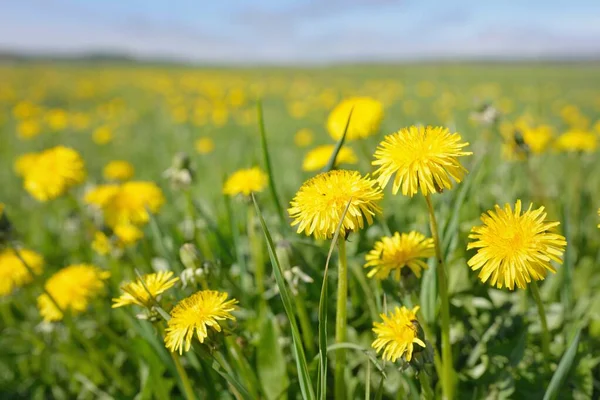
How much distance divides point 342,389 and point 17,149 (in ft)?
24.0

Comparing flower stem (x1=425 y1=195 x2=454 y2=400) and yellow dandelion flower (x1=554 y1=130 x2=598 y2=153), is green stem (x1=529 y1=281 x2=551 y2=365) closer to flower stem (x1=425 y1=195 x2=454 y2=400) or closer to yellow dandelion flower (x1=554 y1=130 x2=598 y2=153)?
flower stem (x1=425 y1=195 x2=454 y2=400)

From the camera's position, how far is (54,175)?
89.7 inches

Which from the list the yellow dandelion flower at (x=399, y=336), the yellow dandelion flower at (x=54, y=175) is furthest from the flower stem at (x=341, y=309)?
the yellow dandelion flower at (x=54, y=175)

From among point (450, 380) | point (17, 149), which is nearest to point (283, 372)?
point (450, 380)

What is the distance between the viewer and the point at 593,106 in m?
7.83

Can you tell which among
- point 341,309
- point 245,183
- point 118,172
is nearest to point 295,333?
point 341,309

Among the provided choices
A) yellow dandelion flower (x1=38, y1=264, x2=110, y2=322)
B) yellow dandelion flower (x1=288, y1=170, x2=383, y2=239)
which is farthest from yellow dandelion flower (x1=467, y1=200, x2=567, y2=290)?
yellow dandelion flower (x1=38, y1=264, x2=110, y2=322)

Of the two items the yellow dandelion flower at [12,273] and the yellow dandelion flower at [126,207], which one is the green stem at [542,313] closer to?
the yellow dandelion flower at [126,207]

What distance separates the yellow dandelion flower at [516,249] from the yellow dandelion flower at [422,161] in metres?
0.13

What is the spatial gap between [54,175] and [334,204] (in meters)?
1.80

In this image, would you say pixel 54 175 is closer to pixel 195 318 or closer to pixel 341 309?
pixel 195 318

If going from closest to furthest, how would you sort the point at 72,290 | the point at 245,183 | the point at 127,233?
the point at 72,290, the point at 245,183, the point at 127,233

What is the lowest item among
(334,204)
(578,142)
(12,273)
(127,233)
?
(12,273)

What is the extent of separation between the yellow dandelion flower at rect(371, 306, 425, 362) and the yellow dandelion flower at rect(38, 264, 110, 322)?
1.25 metres
